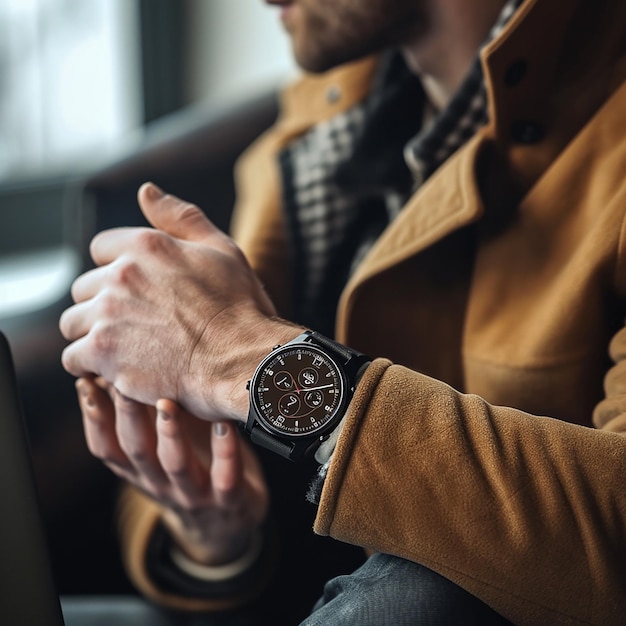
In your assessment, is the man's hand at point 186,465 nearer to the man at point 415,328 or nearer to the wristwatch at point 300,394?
the man at point 415,328

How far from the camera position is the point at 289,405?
2.10 ft

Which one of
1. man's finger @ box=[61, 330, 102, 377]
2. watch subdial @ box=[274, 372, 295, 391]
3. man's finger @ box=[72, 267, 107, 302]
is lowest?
man's finger @ box=[61, 330, 102, 377]

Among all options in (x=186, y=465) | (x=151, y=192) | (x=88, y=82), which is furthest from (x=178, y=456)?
(x=88, y=82)

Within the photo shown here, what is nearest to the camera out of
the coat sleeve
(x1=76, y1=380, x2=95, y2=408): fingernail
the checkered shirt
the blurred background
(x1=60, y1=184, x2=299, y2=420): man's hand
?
the coat sleeve

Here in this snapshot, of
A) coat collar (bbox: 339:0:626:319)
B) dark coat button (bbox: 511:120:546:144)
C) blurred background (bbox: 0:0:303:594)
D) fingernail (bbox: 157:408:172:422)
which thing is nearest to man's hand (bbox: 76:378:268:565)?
fingernail (bbox: 157:408:172:422)

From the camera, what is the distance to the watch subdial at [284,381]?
2.11 feet

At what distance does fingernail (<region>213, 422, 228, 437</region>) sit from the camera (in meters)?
0.74

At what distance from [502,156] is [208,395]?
393mm

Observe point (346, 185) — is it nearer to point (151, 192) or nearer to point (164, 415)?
point (151, 192)

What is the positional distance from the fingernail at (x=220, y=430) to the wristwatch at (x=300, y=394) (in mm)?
91

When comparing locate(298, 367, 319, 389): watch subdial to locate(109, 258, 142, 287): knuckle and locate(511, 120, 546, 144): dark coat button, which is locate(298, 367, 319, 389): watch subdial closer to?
locate(109, 258, 142, 287): knuckle

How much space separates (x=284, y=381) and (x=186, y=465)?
18cm

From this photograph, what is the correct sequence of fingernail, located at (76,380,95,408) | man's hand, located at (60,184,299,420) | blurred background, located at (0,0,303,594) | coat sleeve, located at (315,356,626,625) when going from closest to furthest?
1. coat sleeve, located at (315,356,626,625)
2. man's hand, located at (60,184,299,420)
3. fingernail, located at (76,380,95,408)
4. blurred background, located at (0,0,303,594)

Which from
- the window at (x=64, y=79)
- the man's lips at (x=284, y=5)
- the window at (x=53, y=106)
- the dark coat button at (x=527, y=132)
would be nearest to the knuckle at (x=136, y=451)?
the dark coat button at (x=527, y=132)
